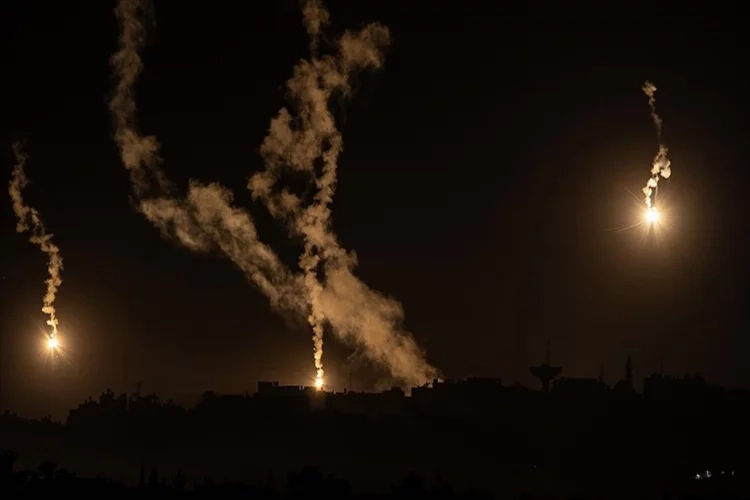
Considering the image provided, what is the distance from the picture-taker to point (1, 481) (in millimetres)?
72625

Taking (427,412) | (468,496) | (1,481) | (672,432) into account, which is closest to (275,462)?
(427,412)

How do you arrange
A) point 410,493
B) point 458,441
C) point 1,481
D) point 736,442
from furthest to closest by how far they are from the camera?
point 458,441
point 736,442
point 410,493
point 1,481

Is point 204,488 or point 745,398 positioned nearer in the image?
point 204,488

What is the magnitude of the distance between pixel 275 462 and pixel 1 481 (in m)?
113

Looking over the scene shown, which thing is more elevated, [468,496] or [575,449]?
[575,449]

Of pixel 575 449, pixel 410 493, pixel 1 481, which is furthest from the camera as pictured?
pixel 575 449

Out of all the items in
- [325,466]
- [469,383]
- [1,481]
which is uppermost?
[469,383]

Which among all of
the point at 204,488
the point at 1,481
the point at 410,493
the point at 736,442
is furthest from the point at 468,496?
the point at 736,442

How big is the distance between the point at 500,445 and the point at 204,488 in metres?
85.0

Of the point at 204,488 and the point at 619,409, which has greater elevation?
the point at 619,409

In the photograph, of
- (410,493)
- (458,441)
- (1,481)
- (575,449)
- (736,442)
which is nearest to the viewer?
(1,481)

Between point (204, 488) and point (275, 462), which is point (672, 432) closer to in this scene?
point (275, 462)

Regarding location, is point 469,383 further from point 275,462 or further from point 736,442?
point 736,442

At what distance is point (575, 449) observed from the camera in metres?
166
